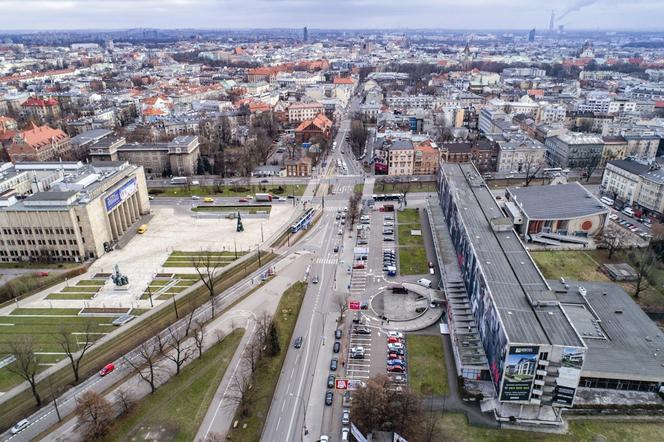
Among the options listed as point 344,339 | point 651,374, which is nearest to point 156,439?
point 344,339

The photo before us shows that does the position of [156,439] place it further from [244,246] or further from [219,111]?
[219,111]

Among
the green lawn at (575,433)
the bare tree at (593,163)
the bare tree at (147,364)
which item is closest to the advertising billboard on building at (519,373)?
the green lawn at (575,433)

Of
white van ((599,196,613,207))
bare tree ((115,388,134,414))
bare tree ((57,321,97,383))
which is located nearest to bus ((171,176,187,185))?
bare tree ((57,321,97,383))

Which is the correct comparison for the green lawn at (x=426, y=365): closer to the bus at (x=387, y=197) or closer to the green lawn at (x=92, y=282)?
the green lawn at (x=92, y=282)

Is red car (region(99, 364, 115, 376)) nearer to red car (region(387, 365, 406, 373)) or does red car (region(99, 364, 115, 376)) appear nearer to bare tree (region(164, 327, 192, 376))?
bare tree (region(164, 327, 192, 376))

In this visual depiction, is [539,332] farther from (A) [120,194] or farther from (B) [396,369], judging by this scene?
(A) [120,194]

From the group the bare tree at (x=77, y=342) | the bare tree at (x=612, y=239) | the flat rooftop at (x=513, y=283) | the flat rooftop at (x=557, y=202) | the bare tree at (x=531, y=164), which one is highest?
the flat rooftop at (x=513, y=283)
